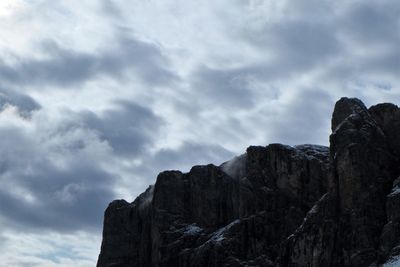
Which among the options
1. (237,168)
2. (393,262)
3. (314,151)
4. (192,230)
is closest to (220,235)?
(192,230)

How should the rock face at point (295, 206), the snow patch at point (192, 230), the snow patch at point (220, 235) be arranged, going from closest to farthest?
the rock face at point (295, 206) < the snow patch at point (220, 235) < the snow patch at point (192, 230)

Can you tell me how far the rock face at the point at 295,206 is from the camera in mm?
147000

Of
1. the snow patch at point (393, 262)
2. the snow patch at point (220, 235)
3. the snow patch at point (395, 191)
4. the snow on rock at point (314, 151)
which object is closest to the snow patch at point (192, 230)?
the snow patch at point (220, 235)

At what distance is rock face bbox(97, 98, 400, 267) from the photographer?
147 meters

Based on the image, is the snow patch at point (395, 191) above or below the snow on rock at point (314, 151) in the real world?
below

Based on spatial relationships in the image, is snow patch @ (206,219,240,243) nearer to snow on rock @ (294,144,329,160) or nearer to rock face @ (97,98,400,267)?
rock face @ (97,98,400,267)

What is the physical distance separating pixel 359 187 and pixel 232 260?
33.4 meters

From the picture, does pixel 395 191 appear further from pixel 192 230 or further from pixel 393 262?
pixel 192 230

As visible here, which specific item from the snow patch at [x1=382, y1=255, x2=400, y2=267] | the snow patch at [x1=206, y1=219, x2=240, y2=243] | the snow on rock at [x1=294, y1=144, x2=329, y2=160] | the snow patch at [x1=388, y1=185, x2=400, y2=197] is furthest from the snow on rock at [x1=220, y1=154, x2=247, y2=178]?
the snow patch at [x1=382, y1=255, x2=400, y2=267]

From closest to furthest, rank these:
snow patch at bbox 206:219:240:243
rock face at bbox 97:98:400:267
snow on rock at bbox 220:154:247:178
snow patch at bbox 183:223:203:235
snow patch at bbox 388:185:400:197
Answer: snow patch at bbox 388:185:400:197 → rock face at bbox 97:98:400:267 → snow patch at bbox 206:219:240:243 → snow patch at bbox 183:223:203:235 → snow on rock at bbox 220:154:247:178

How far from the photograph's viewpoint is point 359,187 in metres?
151

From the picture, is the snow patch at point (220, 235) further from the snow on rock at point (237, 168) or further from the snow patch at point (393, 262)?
the snow patch at point (393, 262)

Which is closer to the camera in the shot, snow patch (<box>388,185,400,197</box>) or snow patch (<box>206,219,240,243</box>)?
snow patch (<box>388,185,400,197</box>)

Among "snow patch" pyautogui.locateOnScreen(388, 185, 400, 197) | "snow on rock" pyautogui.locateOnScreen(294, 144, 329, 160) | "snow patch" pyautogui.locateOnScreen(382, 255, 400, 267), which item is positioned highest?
"snow on rock" pyautogui.locateOnScreen(294, 144, 329, 160)
